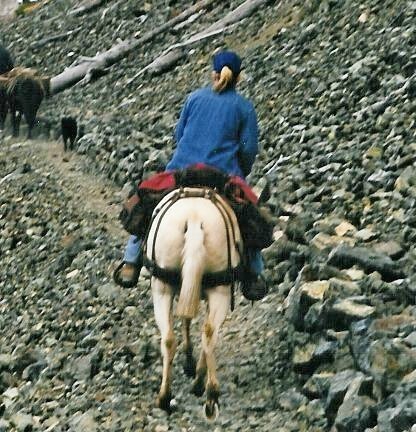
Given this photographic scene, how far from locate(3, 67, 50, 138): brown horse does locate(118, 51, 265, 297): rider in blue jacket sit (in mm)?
11968

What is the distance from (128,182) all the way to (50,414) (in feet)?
21.5

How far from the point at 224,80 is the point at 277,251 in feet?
9.66

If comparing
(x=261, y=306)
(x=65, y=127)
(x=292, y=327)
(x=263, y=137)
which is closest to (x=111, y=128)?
(x=65, y=127)

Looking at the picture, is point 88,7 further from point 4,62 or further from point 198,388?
point 198,388

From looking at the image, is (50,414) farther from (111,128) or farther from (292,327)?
(111,128)

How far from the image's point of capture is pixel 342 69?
13078 millimetres

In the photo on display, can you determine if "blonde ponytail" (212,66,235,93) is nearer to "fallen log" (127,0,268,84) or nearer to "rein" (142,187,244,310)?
"rein" (142,187,244,310)

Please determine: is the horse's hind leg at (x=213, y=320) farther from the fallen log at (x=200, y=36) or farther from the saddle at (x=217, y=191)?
the fallen log at (x=200, y=36)

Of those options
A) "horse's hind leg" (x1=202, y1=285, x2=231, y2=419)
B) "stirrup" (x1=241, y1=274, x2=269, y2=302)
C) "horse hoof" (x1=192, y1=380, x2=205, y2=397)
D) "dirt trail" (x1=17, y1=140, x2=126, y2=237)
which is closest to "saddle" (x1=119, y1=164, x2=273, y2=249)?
"stirrup" (x1=241, y1=274, x2=269, y2=302)

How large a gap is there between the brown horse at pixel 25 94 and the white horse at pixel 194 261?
41.3 ft

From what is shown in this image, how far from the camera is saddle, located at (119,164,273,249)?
6.23m

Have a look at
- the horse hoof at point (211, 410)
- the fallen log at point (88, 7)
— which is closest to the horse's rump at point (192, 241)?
the horse hoof at point (211, 410)

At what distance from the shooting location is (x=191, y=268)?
5750 mm

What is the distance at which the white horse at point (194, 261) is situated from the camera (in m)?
5.78
